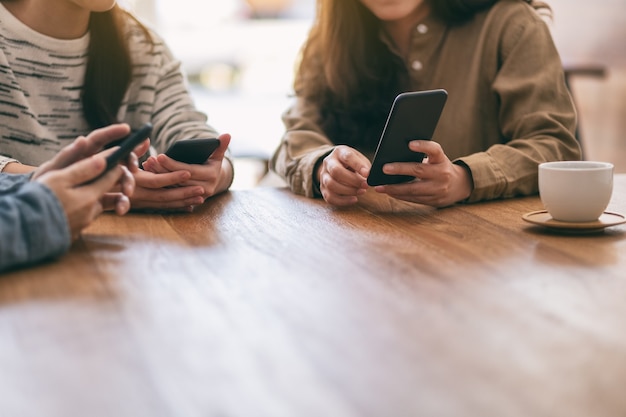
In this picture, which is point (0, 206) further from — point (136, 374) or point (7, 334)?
point (136, 374)

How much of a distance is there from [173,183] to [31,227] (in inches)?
14.1

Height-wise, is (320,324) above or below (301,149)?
above

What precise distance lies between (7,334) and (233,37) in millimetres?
3922

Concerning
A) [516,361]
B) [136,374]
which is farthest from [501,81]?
[136,374]

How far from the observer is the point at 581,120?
12.4 ft

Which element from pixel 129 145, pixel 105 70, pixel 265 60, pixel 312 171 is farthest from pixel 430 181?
pixel 265 60

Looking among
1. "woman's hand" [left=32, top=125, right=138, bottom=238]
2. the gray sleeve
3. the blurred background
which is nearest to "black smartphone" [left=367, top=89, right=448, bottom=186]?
"woman's hand" [left=32, top=125, right=138, bottom=238]

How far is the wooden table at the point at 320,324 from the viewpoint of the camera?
0.55 m

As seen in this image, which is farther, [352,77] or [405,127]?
[352,77]

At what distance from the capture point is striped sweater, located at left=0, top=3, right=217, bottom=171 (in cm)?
148

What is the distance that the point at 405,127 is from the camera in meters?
1.14

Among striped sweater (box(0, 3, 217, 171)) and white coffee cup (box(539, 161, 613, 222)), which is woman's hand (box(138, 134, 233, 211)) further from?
white coffee cup (box(539, 161, 613, 222))

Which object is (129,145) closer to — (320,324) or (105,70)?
(320,324)

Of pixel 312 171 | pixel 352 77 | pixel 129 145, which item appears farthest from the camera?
pixel 352 77
